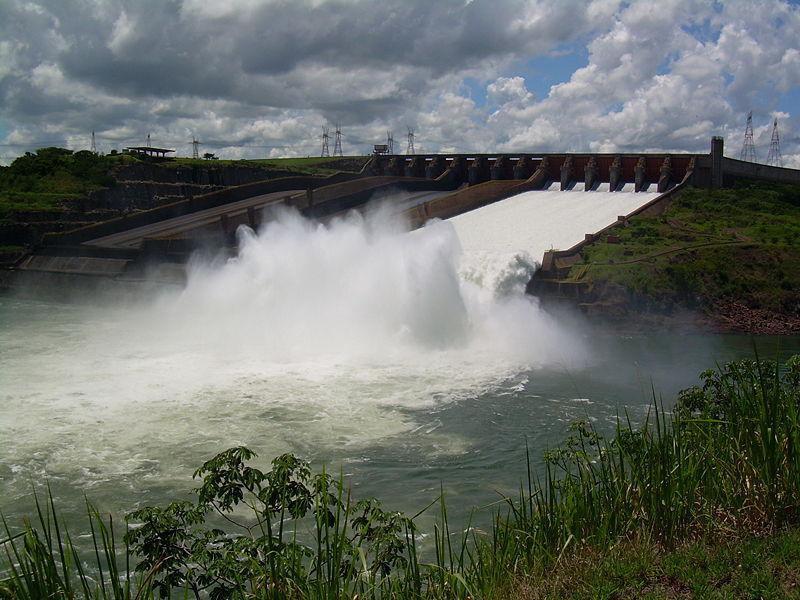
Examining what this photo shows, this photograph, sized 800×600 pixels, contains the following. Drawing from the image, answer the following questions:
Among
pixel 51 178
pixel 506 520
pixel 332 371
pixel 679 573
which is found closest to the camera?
pixel 679 573

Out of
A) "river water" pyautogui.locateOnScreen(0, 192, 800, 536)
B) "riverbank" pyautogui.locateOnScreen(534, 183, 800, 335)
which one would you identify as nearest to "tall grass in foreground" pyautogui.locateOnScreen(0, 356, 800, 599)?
"river water" pyautogui.locateOnScreen(0, 192, 800, 536)

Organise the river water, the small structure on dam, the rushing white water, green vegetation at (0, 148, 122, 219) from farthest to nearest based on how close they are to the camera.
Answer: green vegetation at (0, 148, 122, 219) → the small structure on dam → the rushing white water → the river water

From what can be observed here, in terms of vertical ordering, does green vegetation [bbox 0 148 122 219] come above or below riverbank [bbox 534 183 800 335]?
above

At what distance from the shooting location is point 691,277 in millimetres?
26047

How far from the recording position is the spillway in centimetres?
2598

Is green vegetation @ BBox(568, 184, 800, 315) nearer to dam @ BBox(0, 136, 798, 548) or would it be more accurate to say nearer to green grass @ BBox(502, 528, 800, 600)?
dam @ BBox(0, 136, 798, 548)

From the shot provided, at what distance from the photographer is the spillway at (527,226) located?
85.3 feet

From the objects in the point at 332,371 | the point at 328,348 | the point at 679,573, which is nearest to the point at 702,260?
the point at 328,348

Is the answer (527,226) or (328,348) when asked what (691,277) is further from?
(328,348)

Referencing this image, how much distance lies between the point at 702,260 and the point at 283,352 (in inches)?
649

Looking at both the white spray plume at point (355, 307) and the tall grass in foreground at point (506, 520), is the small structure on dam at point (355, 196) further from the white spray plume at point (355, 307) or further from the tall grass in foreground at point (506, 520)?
the tall grass in foreground at point (506, 520)

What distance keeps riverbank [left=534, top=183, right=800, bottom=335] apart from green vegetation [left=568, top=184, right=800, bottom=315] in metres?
0.04

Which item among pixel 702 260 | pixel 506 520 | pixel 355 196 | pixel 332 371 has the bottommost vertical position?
pixel 332 371

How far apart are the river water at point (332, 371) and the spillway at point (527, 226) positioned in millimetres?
185
